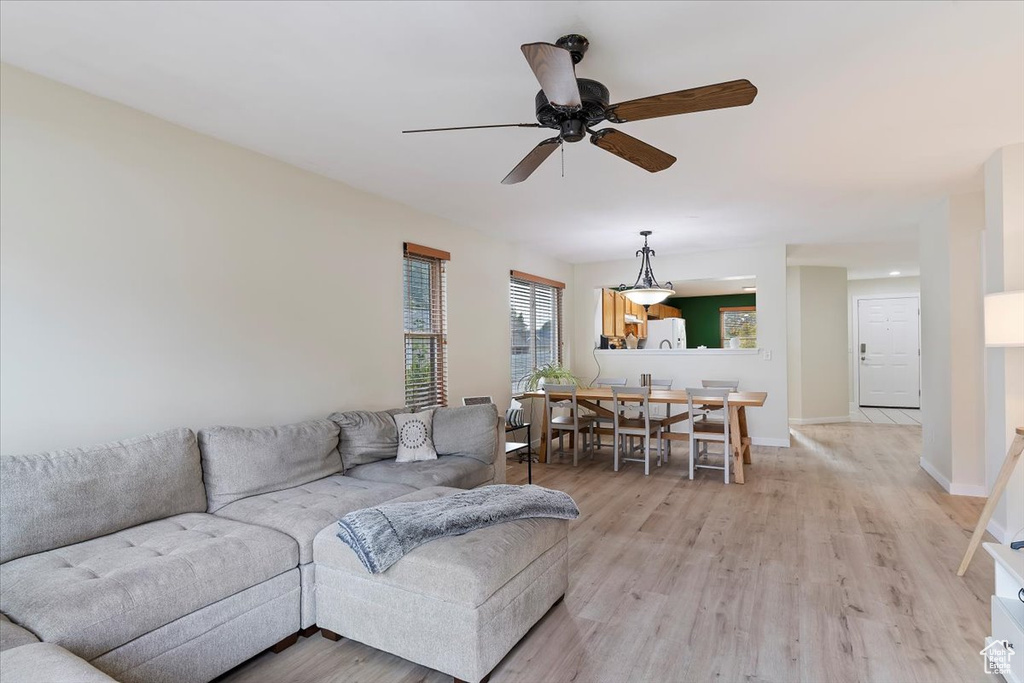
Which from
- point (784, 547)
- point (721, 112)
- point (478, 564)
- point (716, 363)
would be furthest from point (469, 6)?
point (716, 363)

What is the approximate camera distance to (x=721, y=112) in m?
2.72

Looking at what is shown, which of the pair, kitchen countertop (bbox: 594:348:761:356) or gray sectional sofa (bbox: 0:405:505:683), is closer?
gray sectional sofa (bbox: 0:405:505:683)

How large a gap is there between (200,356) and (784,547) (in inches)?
143

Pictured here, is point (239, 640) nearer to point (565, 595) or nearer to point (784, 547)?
point (565, 595)

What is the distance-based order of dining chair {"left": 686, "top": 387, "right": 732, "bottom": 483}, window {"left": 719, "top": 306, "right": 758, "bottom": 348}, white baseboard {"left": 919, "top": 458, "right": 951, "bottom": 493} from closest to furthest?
white baseboard {"left": 919, "top": 458, "right": 951, "bottom": 493}, dining chair {"left": 686, "top": 387, "right": 732, "bottom": 483}, window {"left": 719, "top": 306, "right": 758, "bottom": 348}

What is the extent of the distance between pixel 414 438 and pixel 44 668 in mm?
2439

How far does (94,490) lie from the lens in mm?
2148

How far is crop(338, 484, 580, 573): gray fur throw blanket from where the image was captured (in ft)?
6.65

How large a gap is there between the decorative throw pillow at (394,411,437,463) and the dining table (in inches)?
79.5

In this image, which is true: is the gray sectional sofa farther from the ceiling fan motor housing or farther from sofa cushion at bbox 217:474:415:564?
the ceiling fan motor housing

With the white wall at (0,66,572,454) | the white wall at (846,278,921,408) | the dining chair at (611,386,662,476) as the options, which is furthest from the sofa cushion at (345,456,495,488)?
the white wall at (846,278,921,408)

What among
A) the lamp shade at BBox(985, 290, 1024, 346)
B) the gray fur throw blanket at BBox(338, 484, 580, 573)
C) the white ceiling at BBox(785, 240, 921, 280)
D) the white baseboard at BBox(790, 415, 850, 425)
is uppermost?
the white ceiling at BBox(785, 240, 921, 280)

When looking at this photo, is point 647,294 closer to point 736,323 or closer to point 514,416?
point 514,416

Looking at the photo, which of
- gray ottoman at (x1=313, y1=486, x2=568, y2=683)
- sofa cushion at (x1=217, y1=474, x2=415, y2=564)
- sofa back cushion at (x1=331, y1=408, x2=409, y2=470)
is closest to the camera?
gray ottoman at (x1=313, y1=486, x2=568, y2=683)
